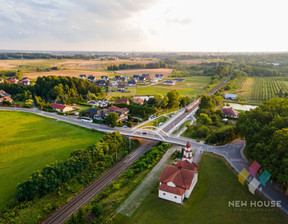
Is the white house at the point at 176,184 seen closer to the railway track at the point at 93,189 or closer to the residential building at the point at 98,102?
the railway track at the point at 93,189

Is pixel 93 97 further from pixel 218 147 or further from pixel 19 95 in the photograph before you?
pixel 218 147

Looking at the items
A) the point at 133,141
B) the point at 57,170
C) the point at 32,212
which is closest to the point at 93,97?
the point at 133,141

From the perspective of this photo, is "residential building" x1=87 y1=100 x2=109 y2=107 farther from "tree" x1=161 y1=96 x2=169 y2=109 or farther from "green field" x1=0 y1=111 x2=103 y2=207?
"tree" x1=161 y1=96 x2=169 y2=109

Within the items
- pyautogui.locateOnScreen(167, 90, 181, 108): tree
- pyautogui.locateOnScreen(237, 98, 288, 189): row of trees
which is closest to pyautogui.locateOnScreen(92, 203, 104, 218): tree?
pyautogui.locateOnScreen(237, 98, 288, 189): row of trees

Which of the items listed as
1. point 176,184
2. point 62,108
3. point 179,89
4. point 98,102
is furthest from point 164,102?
point 176,184

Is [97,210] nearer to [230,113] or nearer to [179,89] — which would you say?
[230,113]

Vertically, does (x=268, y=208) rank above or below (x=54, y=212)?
above

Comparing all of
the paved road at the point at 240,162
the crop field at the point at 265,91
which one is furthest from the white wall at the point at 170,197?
the crop field at the point at 265,91
